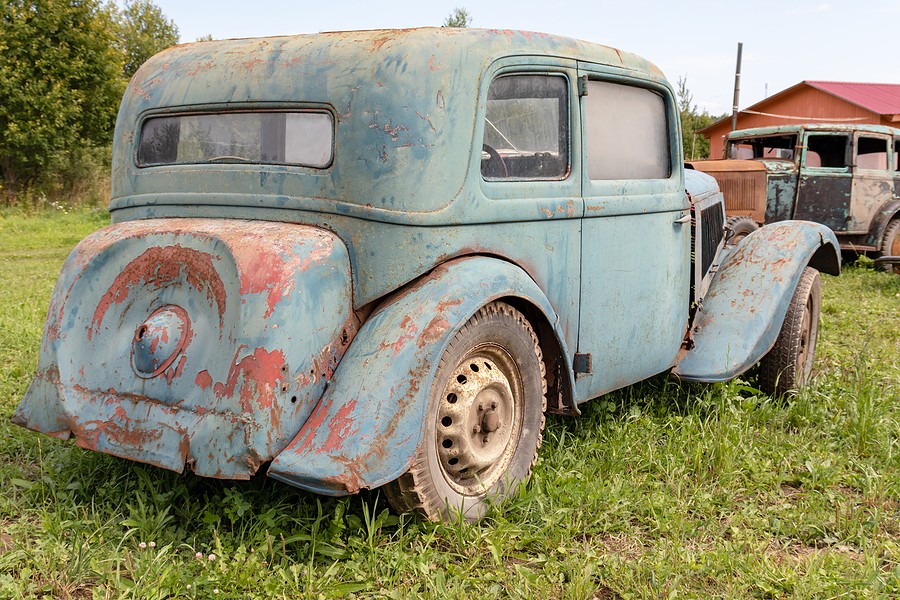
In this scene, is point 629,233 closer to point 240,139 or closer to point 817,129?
point 240,139

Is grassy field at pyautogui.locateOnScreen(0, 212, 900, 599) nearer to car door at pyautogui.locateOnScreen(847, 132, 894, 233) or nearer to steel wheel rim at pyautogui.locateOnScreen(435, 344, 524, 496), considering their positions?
steel wheel rim at pyautogui.locateOnScreen(435, 344, 524, 496)

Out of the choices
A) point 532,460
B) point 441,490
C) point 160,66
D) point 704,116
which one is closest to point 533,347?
point 532,460

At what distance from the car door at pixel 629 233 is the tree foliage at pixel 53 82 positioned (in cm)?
1758

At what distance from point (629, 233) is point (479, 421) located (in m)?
1.18

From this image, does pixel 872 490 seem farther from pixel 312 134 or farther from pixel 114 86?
pixel 114 86

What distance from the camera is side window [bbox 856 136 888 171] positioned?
33.9 feet

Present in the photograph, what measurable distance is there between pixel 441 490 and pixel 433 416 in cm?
28

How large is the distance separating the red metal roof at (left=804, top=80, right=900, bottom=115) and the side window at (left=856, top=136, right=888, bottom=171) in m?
13.6

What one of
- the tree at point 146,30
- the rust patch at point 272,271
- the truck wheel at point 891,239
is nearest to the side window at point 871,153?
the truck wheel at point 891,239

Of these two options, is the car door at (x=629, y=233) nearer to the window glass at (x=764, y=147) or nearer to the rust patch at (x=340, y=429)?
the rust patch at (x=340, y=429)

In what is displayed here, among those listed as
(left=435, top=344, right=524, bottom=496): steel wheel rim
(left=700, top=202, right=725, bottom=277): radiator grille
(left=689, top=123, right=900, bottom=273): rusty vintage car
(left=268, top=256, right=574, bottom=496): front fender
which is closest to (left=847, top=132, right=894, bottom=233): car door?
(left=689, top=123, right=900, bottom=273): rusty vintage car

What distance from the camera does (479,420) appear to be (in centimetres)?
289

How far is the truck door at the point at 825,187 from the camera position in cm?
1016

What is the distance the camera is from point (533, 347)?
121 inches
